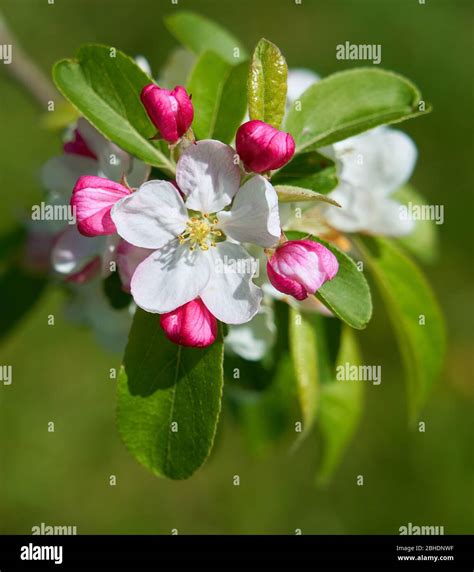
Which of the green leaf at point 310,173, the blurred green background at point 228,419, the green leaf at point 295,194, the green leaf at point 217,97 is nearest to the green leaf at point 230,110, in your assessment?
the green leaf at point 217,97

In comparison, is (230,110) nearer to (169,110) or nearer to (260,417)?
(169,110)

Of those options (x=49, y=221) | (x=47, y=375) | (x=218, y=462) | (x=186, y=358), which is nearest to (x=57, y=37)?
(x=47, y=375)

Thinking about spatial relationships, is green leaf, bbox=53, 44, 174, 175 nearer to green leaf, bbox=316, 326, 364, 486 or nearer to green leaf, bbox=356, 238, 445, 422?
green leaf, bbox=356, 238, 445, 422

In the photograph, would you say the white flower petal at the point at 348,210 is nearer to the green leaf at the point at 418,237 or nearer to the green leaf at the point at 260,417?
the green leaf at the point at 418,237

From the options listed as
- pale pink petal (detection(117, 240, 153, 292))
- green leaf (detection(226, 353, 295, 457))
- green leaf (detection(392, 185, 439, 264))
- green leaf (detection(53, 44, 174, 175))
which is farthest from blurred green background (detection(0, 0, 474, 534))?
pale pink petal (detection(117, 240, 153, 292))

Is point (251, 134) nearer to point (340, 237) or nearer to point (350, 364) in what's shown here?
point (340, 237)

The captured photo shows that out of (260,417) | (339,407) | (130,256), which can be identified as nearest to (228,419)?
(260,417)

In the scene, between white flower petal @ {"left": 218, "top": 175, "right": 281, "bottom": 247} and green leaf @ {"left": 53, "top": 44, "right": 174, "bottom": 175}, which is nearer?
white flower petal @ {"left": 218, "top": 175, "right": 281, "bottom": 247}
